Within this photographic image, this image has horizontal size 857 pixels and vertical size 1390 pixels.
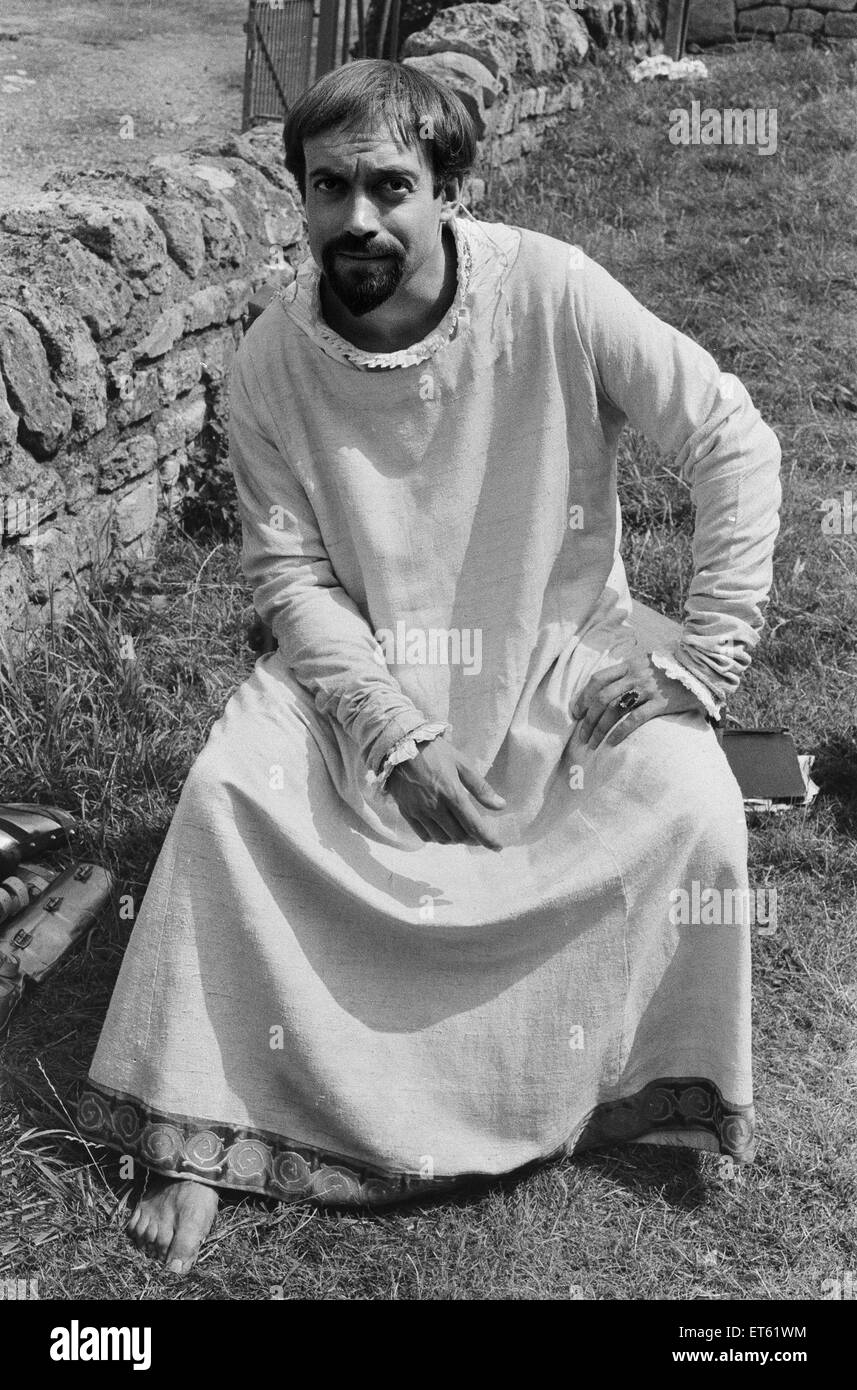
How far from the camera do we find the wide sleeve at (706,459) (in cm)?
288

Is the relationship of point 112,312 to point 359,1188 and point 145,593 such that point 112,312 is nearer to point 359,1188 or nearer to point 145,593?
point 145,593

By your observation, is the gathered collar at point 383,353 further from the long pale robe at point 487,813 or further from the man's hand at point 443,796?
the man's hand at point 443,796

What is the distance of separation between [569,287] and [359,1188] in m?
1.83

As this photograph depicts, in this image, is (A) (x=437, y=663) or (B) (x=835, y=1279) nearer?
(B) (x=835, y=1279)

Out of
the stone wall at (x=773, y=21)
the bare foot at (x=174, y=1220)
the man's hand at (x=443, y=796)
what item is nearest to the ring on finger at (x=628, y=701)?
the man's hand at (x=443, y=796)

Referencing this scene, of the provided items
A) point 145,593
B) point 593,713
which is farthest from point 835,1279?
point 145,593

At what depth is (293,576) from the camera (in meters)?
3.10

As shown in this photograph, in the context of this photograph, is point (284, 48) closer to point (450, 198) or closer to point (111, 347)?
point (111, 347)

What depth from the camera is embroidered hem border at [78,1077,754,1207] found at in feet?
9.11

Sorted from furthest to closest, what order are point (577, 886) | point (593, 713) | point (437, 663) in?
point (437, 663), point (593, 713), point (577, 886)

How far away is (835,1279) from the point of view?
2.72 meters

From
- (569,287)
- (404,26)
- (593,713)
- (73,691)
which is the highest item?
(404,26)

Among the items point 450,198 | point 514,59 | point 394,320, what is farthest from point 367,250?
point 514,59

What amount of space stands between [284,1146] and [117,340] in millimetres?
2745
